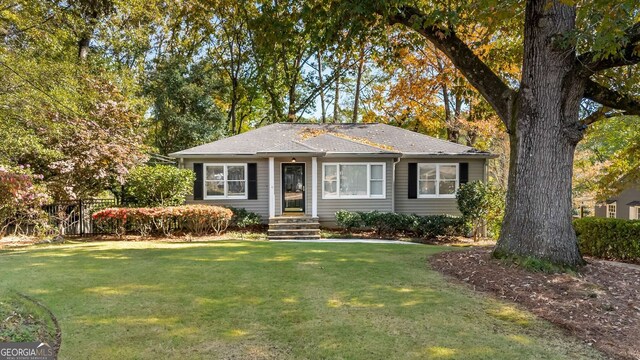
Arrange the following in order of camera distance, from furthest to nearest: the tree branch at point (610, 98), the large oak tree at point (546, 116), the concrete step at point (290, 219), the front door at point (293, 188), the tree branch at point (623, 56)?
the front door at point (293, 188) < the concrete step at point (290, 219) < the tree branch at point (610, 98) < the large oak tree at point (546, 116) < the tree branch at point (623, 56)

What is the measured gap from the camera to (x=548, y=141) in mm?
5887

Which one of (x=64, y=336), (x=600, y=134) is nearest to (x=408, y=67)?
(x=600, y=134)

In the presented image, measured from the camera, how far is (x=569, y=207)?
5.94m

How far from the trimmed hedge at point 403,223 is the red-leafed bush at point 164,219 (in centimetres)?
447

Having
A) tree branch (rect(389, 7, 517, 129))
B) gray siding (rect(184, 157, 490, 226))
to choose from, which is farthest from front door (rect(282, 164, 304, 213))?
tree branch (rect(389, 7, 517, 129))

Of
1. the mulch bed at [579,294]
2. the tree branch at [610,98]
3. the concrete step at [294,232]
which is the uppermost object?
the tree branch at [610,98]

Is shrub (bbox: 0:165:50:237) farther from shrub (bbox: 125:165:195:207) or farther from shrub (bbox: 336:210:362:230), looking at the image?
shrub (bbox: 336:210:362:230)

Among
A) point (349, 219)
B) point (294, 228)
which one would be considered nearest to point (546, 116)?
point (349, 219)

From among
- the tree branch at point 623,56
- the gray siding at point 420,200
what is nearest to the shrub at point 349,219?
the gray siding at point 420,200

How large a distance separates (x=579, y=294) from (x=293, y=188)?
38.8 feet

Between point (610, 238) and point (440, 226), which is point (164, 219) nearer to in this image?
point (440, 226)

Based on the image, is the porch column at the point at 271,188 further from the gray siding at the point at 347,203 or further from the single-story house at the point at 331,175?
the gray siding at the point at 347,203

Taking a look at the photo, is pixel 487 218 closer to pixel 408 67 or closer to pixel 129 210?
pixel 408 67

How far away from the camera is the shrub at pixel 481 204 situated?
1273cm
